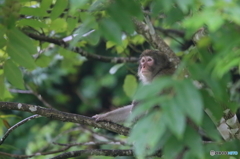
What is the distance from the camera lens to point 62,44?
250 inches

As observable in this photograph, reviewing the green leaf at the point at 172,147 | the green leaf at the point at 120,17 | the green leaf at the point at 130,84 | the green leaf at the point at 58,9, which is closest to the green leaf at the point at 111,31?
the green leaf at the point at 120,17

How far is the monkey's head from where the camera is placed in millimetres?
6602

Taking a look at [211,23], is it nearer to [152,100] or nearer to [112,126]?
[152,100]

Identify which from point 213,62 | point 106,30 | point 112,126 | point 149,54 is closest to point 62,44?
point 149,54

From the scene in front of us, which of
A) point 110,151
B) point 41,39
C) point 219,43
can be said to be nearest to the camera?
point 219,43

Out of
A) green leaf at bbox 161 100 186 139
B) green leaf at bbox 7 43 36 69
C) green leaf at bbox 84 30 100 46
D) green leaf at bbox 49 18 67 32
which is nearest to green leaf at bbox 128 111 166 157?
green leaf at bbox 161 100 186 139

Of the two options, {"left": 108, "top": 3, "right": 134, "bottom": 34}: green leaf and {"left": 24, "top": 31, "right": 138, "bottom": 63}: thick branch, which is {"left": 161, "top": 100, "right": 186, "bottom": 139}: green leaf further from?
{"left": 24, "top": 31, "right": 138, "bottom": 63}: thick branch

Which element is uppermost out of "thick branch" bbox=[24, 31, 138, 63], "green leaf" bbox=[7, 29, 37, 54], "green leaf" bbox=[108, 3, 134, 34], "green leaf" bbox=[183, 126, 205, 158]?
"thick branch" bbox=[24, 31, 138, 63]

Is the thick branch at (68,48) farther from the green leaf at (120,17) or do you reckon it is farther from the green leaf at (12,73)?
the green leaf at (120,17)

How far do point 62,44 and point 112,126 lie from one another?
1798 mm

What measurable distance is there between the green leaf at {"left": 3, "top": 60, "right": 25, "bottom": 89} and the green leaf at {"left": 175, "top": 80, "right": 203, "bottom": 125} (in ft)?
6.54

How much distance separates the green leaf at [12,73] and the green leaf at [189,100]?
1.99 metres

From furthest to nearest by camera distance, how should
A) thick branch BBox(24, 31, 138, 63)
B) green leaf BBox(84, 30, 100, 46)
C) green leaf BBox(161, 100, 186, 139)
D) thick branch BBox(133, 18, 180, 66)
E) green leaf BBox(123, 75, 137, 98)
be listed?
green leaf BBox(123, 75, 137, 98)
thick branch BBox(24, 31, 138, 63)
thick branch BBox(133, 18, 180, 66)
green leaf BBox(84, 30, 100, 46)
green leaf BBox(161, 100, 186, 139)

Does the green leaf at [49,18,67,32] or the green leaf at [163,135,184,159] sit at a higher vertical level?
the green leaf at [49,18,67,32]
